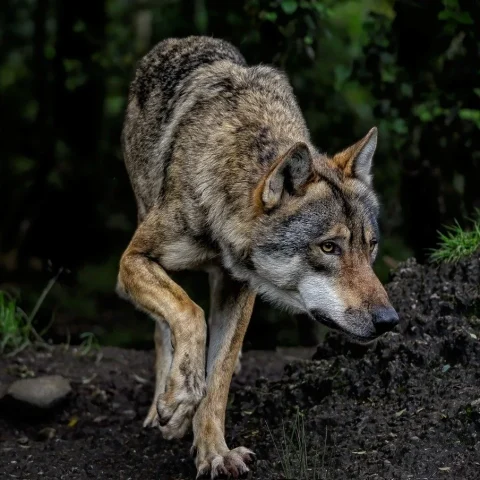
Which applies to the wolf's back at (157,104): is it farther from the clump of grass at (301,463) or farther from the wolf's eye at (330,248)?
the clump of grass at (301,463)

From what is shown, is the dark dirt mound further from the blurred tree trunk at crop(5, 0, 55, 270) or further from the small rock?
the blurred tree trunk at crop(5, 0, 55, 270)

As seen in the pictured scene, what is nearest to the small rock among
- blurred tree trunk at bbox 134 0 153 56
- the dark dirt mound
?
the dark dirt mound

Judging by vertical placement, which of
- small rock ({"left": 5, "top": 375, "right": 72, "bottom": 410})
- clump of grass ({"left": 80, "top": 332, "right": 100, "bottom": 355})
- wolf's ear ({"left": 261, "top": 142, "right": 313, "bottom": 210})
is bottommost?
clump of grass ({"left": 80, "top": 332, "right": 100, "bottom": 355})

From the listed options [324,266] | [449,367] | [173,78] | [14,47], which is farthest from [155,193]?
[14,47]

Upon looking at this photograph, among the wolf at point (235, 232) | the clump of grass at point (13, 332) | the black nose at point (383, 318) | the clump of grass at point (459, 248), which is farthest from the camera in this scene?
the clump of grass at point (13, 332)

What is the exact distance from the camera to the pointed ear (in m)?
5.40

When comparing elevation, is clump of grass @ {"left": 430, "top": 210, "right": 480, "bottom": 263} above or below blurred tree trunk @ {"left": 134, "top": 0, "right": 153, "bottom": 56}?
above

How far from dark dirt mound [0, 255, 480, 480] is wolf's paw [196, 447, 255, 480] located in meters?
0.10

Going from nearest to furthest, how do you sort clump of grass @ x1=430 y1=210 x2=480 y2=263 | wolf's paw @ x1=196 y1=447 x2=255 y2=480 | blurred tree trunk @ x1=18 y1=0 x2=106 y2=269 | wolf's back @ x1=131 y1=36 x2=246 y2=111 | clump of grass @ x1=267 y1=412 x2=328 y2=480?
clump of grass @ x1=267 y1=412 x2=328 y2=480 → wolf's paw @ x1=196 y1=447 x2=255 y2=480 → clump of grass @ x1=430 y1=210 x2=480 y2=263 → wolf's back @ x1=131 y1=36 x2=246 y2=111 → blurred tree trunk @ x1=18 y1=0 x2=106 y2=269

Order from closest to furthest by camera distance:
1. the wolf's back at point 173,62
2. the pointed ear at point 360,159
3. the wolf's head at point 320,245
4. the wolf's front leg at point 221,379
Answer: the wolf's head at point 320,245 → the wolf's front leg at point 221,379 → the pointed ear at point 360,159 → the wolf's back at point 173,62

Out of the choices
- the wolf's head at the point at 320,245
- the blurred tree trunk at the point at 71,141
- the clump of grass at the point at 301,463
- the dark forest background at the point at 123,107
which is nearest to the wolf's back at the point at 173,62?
the dark forest background at the point at 123,107

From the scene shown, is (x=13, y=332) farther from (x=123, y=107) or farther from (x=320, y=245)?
(x=123, y=107)

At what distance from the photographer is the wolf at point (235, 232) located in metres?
4.91

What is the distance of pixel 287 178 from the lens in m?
5.09
